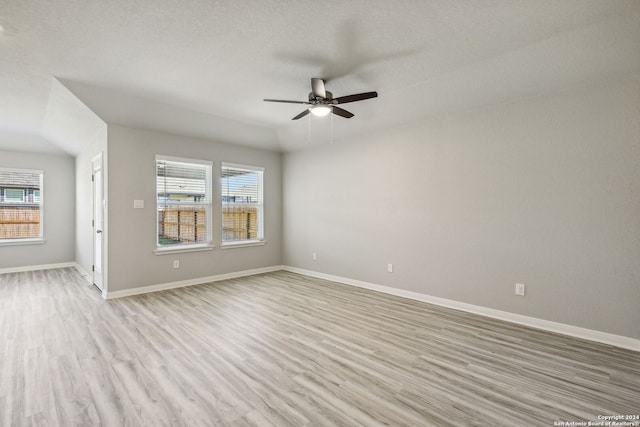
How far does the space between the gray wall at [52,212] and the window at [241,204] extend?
4092mm

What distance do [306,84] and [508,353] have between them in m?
3.55

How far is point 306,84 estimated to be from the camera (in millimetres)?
3783

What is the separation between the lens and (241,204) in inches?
241

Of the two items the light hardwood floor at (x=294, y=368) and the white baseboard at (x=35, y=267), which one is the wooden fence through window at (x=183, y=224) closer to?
the light hardwood floor at (x=294, y=368)

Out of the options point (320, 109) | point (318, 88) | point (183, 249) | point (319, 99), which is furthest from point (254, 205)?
point (318, 88)

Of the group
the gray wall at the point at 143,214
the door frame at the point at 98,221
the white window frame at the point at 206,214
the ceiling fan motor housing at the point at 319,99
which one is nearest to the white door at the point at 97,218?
the door frame at the point at 98,221

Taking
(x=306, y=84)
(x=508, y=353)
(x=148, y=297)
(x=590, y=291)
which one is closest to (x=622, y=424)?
(x=508, y=353)

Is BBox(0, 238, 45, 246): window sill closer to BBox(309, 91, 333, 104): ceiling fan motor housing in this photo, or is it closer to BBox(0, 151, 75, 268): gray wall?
BBox(0, 151, 75, 268): gray wall

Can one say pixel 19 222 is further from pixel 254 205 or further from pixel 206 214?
pixel 254 205

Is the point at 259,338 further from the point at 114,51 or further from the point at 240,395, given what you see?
the point at 114,51

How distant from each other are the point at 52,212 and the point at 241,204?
14.6 feet

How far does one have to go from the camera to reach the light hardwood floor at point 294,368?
1.99 meters

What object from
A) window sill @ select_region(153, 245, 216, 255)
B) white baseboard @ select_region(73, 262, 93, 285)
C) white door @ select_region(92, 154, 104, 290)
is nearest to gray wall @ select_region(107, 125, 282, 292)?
window sill @ select_region(153, 245, 216, 255)

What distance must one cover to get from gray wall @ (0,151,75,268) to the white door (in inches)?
91.1
